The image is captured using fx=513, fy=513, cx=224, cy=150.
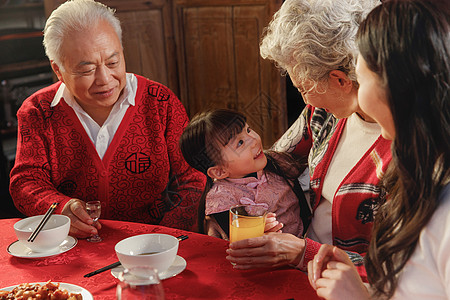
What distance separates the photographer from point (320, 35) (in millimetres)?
1622

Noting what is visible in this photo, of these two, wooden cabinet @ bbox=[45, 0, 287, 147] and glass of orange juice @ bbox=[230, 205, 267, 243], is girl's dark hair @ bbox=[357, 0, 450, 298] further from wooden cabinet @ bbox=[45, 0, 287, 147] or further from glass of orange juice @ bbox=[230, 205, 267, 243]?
wooden cabinet @ bbox=[45, 0, 287, 147]

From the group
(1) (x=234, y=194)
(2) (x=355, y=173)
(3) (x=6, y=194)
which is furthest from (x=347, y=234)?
(3) (x=6, y=194)

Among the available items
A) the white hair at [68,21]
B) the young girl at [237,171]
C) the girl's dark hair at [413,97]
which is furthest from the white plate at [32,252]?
the girl's dark hair at [413,97]

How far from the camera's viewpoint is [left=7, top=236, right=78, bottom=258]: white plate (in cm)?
149

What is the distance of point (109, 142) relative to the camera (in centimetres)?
219

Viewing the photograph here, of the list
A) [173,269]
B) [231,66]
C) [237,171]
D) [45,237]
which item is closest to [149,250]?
[173,269]

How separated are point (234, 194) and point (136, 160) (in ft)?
1.60

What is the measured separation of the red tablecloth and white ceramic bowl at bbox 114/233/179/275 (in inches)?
2.8

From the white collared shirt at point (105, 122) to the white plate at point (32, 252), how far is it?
63 cm

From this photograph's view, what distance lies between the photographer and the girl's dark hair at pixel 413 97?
2.99ft

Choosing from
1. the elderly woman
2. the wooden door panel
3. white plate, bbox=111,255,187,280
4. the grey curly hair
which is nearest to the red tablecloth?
white plate, bbox=111,255,187,280

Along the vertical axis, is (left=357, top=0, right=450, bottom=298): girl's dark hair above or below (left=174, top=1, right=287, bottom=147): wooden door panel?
above

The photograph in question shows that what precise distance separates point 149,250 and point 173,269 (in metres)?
0.09

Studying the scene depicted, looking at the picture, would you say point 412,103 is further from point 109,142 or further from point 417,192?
point 109,142
